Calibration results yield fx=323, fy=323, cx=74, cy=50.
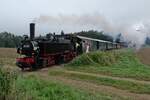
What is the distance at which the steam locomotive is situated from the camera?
27716 mm

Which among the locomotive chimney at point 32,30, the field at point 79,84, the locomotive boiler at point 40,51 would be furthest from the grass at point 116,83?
the locomotive chimney at point 32,30

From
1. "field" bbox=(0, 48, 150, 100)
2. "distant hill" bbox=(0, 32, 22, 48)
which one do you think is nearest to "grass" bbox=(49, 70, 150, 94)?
"field" bbox=(0, 48, 150, 100)

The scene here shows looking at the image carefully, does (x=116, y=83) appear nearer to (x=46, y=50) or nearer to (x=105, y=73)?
(x=105, y=73)

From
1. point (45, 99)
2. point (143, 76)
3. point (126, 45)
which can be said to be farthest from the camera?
point (126, 45)

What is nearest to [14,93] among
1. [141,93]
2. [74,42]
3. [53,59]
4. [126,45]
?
[141,93]

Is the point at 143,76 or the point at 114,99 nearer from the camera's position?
the point at 114,99

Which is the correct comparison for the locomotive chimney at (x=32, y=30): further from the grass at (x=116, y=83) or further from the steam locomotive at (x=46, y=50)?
the grass at (x=116, y=83)

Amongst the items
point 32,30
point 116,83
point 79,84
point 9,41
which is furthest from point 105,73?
point 9,41

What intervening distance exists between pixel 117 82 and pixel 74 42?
18.0 meters

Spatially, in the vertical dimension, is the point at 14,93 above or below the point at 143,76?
above

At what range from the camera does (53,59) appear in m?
31.9

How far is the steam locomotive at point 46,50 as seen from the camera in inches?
1091

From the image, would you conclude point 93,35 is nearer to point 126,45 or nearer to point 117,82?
point 126,45

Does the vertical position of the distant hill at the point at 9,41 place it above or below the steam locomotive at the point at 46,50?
below
